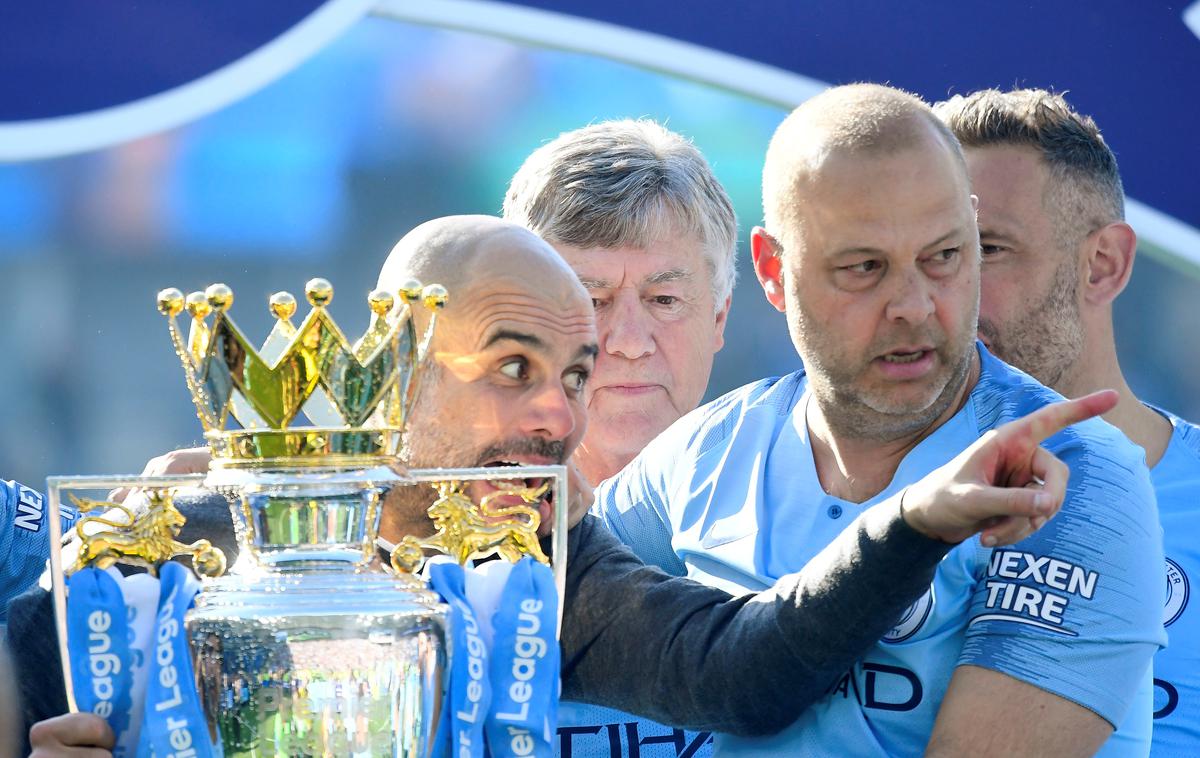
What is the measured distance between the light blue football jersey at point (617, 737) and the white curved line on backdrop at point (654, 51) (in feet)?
5.62

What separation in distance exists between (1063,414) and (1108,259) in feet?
4.39

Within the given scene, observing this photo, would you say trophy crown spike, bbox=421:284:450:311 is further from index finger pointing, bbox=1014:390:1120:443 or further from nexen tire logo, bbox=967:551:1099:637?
nexen tire logo, bbox=967:551:1099:637

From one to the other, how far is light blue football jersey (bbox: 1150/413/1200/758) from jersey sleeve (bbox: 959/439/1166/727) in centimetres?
56

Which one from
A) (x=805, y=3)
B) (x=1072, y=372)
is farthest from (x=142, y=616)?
(x=805, y=3)

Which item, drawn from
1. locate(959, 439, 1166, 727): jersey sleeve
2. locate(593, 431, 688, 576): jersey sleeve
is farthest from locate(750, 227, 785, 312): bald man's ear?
locate(959, 439, 1166, 727): jersey sleeve

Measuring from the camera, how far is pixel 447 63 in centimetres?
333

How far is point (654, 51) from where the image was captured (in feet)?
11.0

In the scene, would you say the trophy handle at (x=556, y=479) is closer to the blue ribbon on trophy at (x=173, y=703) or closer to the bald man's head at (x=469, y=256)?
the blue ribbon on trophy at (x=173, y=703)

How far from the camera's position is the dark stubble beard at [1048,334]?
98.9 inches

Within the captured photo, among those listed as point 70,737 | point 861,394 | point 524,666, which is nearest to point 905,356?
point 861,394

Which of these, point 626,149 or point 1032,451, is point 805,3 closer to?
point 626,149

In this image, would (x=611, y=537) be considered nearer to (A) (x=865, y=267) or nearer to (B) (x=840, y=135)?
(A) (x=865, y=267)

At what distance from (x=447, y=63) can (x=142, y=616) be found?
6.95 feet

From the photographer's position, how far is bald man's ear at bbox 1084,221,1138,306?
262cm
